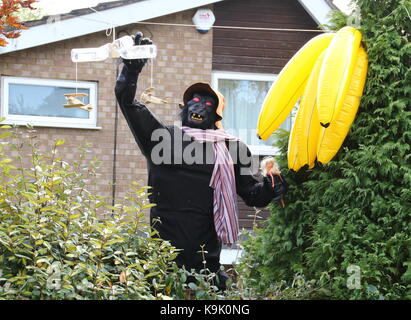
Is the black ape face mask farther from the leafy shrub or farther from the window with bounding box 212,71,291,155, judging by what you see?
the window with bounding box 212,71,291,155

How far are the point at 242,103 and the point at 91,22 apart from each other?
7.23 feet

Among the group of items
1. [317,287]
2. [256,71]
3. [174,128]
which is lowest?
[317,287]

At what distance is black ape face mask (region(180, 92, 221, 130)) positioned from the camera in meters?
5.80

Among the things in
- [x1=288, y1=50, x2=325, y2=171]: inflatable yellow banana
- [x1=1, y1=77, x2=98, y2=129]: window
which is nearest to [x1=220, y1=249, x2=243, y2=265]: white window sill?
[x1=1, y1=77, x2=98, y2=129]: window

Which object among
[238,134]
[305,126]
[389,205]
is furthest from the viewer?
[238,134]

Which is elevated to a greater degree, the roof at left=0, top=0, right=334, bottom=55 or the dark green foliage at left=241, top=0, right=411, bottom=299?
the roof at left=0, top=0, right=334, bottom=55

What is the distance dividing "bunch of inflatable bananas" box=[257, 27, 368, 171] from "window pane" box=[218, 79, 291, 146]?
4235mm

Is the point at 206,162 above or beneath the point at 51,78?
beneath

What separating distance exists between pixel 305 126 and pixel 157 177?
3.82ft

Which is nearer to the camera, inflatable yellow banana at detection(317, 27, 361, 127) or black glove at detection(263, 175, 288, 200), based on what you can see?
inflatable yellow banana at detection(317, 27, 361, 127)

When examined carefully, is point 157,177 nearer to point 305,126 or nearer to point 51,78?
point 305,126

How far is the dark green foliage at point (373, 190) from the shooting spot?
475cm

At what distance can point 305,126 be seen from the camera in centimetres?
533
